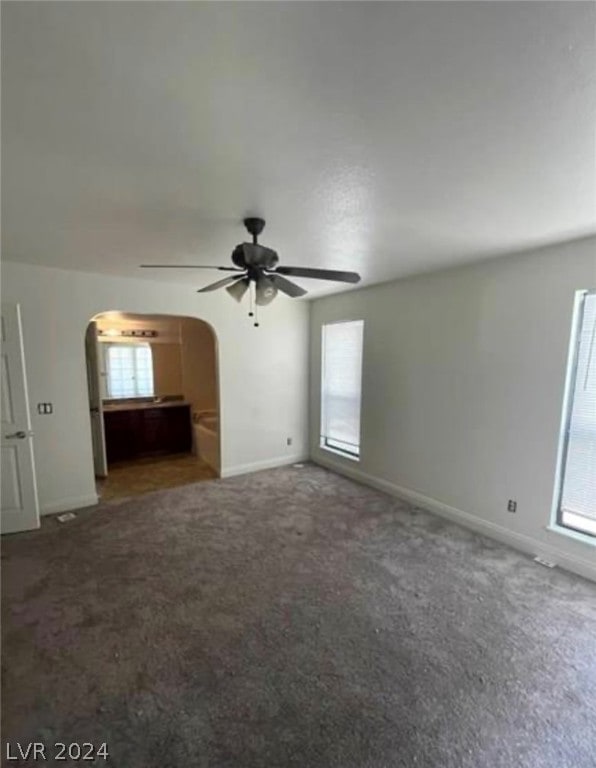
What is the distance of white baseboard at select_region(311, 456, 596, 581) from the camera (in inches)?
112

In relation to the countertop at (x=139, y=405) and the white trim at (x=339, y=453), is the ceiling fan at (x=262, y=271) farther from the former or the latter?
the countertop at (x=139, y=405)

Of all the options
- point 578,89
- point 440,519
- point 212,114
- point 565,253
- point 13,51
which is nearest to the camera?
point 13,51

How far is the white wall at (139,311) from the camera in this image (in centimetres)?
366

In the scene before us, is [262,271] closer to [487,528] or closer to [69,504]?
[487,528]

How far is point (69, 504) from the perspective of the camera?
3.90 m

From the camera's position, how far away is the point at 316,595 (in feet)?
8.43

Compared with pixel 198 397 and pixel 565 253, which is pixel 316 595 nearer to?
pixel 565 253

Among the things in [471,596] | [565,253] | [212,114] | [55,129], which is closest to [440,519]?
[471,596]

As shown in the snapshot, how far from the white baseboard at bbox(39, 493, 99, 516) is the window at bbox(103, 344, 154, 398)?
281 cm

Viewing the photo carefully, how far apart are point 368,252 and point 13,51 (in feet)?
8.06

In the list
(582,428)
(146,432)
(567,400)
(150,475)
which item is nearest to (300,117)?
(567,400)

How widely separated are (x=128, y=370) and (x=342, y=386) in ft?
12.7

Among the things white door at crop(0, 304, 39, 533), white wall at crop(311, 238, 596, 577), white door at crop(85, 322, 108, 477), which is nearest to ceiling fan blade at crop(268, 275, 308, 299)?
white wall at crop(311, 238, 596, 577)

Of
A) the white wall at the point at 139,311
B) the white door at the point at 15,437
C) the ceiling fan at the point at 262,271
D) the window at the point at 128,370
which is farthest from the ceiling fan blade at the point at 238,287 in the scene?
the window at the point at 128,370
